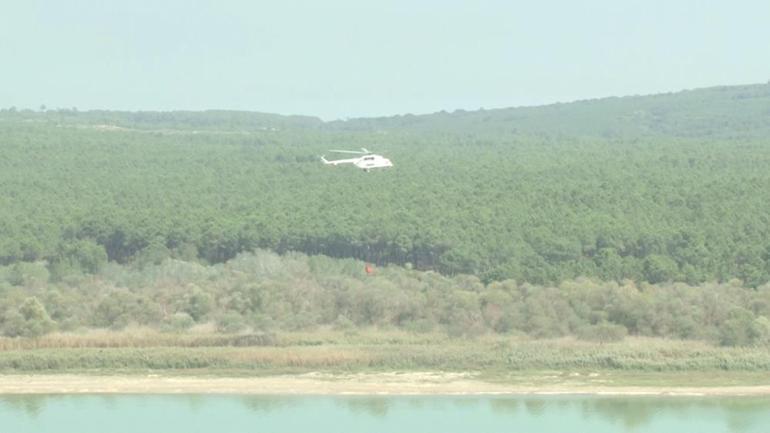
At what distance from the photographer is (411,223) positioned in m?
52.1

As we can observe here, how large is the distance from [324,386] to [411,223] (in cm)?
1634

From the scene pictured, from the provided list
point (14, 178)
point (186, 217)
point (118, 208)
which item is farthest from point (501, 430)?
point (14, 178)

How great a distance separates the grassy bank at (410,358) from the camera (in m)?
36.6

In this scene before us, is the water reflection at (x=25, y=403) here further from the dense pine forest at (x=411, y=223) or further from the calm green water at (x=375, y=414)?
the dense pine forest at (x=411, y=223)

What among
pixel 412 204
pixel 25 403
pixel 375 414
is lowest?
pixel 25 403

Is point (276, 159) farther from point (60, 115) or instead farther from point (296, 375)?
point (60, 115)

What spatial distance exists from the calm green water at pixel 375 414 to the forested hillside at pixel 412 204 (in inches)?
357

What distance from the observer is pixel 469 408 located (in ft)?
113

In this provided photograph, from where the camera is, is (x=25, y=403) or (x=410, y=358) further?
(x=410, y=358)

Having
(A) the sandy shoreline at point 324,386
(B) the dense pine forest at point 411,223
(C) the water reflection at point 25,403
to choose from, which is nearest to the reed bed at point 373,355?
(A) the sandy shoreline at point 324,386

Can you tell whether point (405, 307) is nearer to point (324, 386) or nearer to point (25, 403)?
point (324, 386)

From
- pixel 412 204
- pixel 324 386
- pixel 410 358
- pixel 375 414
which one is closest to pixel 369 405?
pixel 375 414

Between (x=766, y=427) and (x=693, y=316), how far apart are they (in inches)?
256

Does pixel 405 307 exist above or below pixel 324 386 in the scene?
above
